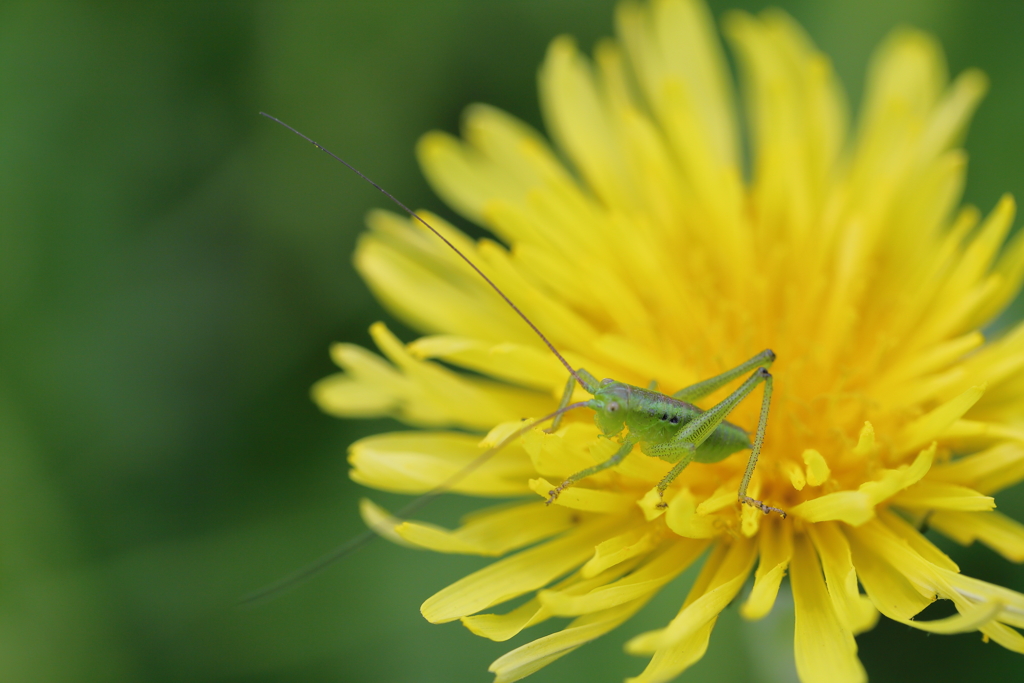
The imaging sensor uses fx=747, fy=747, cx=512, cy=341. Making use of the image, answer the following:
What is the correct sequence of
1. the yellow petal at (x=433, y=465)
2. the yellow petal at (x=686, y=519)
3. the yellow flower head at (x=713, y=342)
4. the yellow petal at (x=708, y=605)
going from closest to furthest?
1. the yellow petal at (x=708, y=605)
2. the yellow petal at (x=686, y=519)
3. the yellow flower head at (x=713, y=342)
4. the yellow petal at (x=433, y=465)

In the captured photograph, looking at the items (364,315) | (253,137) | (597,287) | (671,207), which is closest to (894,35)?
(671,207)

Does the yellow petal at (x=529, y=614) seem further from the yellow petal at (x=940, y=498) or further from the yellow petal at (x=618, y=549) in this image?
the yellow petal at (x=940, y=498)

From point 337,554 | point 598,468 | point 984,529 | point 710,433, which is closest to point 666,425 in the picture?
point 710,433

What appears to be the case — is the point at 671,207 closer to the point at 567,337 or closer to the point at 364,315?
the point at 567,337

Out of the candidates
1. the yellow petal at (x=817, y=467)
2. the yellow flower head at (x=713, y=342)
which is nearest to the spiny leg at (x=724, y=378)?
the yellow flower head at (x=713, y=342)

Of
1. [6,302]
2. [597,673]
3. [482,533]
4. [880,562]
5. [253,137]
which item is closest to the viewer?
[880,562]

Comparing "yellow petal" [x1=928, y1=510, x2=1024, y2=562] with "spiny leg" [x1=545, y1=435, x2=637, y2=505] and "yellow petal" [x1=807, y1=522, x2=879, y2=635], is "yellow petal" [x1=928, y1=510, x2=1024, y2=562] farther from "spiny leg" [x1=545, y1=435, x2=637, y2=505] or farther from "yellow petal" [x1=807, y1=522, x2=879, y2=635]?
"spiny leg" [x1=545, y1=435, x2=637, y2=505]
